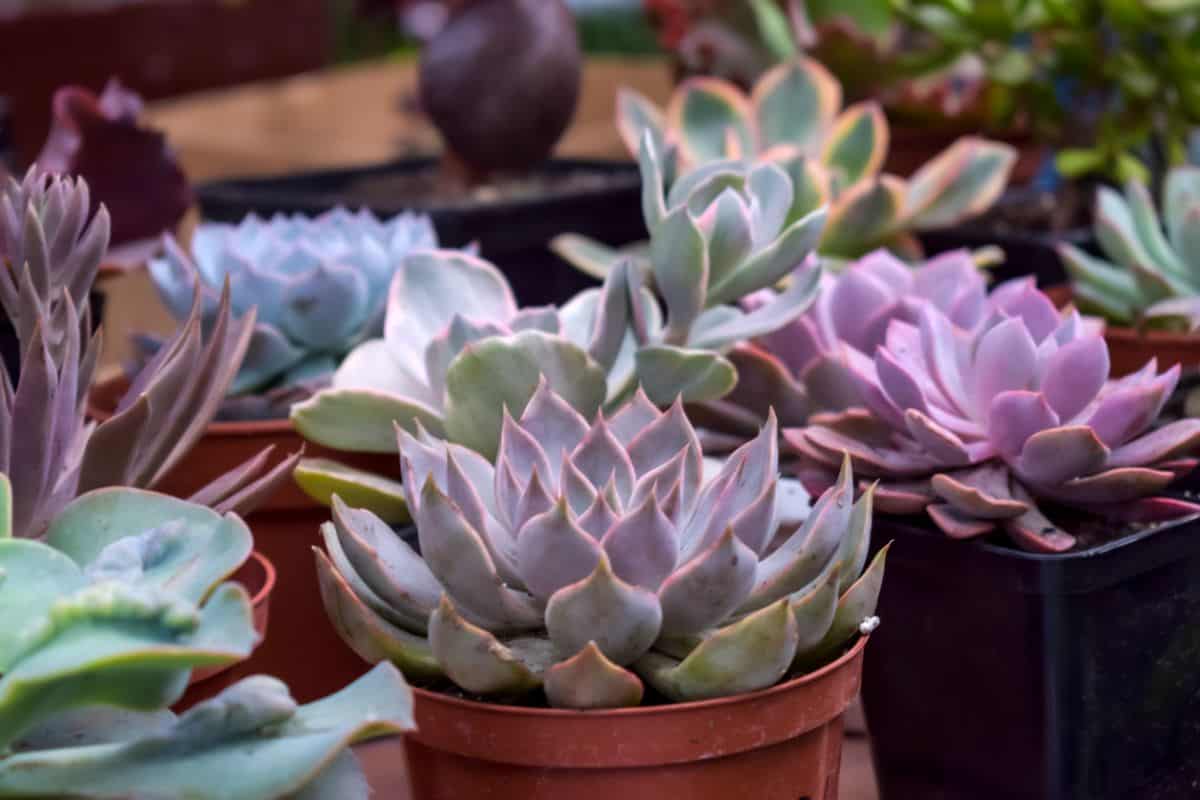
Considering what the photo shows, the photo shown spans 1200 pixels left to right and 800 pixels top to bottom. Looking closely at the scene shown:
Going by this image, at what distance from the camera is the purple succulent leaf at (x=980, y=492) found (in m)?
0.64

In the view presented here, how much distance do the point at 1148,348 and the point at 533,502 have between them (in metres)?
0.53

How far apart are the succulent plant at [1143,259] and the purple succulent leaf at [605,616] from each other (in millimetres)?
523

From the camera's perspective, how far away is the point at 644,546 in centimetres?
50

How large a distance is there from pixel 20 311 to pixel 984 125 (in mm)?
1064

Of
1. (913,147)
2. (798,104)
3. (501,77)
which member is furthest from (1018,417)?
(913,147)

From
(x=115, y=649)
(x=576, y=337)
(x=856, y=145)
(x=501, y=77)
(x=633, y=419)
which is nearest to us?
(x=115, y=649)

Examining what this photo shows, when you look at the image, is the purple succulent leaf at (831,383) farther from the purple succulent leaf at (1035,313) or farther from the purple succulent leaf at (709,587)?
the purple succulent leaf at (709,587)

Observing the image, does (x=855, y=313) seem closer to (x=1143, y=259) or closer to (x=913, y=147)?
(x=1143, y=259)

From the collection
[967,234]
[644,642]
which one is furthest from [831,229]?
[644,642]

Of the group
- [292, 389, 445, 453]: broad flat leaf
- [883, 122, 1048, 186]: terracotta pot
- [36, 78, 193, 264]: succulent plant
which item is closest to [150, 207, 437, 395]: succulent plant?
[36, 78, 193, 264]: succulent plant

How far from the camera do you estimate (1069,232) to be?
1147 millimetres

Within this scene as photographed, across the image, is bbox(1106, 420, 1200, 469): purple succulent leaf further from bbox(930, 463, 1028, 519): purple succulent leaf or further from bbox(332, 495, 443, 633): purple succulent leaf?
bbox(332, 495, 443, 633): purple succulent leaf

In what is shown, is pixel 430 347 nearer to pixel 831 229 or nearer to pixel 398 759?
pixel 398 759

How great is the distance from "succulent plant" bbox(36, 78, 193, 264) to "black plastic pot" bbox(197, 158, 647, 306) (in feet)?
0.59
